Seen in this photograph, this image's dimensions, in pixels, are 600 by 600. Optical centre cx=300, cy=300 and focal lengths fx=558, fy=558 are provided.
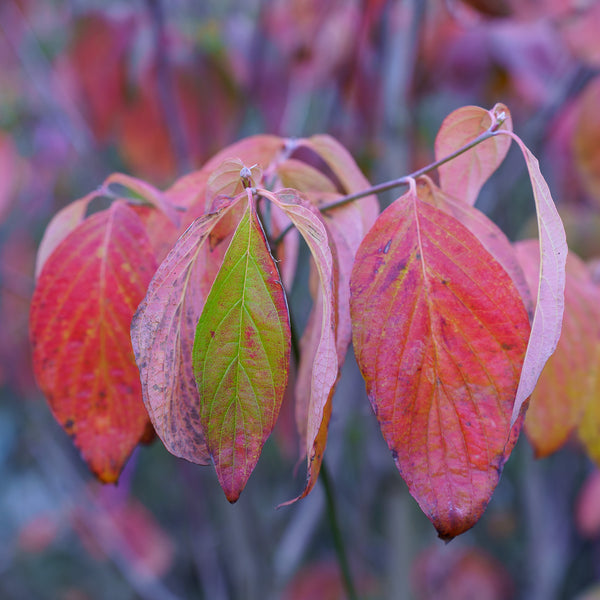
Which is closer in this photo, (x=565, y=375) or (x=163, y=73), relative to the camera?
(x=565, y=375)

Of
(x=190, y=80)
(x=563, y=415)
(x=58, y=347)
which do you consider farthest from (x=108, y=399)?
(x=190, y=80)

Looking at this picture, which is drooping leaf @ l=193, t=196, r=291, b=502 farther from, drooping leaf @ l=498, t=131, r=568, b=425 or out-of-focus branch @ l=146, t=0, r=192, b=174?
out-of-focus branch @ l=146, t=0, r=192, b=174

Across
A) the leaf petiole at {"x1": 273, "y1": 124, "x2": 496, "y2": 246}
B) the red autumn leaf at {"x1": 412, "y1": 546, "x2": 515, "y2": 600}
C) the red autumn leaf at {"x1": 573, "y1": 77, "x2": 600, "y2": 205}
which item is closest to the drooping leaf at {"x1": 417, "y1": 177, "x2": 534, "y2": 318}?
the leaf petiole at {"x1": 273, "y1": 124, "x2": 496, "y2": 246}

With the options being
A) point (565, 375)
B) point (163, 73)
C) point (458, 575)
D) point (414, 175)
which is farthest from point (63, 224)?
point (458, 575)

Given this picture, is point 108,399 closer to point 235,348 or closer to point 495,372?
point 235,348

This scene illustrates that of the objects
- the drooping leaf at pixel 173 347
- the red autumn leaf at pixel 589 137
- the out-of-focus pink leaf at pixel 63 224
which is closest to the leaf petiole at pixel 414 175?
the drooping leaf at pixel 173 347

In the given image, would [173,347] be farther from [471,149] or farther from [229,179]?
[471,149]
